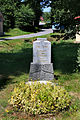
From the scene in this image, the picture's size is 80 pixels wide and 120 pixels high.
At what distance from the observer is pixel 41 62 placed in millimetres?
7602

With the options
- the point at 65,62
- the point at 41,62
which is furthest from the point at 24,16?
the point at 41,62

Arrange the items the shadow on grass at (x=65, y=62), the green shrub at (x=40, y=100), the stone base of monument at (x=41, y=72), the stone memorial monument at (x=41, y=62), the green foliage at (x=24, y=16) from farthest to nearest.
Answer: the green foliage at (x=24, y=16)
the shadow on grass at (x=65, y=62)
the stone base of monument at (x=41, y=72)
the stone memorial monument at (x=41, y=62)
the green shrub at (x=40, y=100)

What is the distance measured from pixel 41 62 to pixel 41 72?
426 mm

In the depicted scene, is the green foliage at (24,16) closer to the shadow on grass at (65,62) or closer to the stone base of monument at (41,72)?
the shadow on grass at (65,62)

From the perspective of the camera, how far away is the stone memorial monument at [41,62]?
24.2 feet

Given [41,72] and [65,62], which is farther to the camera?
[65,62]

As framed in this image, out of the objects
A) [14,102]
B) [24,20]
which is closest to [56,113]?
[14,102]

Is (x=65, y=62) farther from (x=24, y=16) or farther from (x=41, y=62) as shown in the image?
(x=24, y=16)

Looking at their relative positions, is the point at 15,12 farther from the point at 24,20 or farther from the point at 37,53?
the point at 37,53

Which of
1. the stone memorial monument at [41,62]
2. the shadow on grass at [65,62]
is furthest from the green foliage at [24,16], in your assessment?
the stone memorial monument at [41,62]

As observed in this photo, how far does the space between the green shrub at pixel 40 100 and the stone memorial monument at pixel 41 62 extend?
241 cm

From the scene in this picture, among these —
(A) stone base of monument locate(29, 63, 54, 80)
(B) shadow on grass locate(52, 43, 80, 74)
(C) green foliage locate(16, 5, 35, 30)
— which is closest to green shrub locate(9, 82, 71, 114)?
(A) stone base of monument locate(29, 63, 54, 80)

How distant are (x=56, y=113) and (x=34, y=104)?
25.9 inches

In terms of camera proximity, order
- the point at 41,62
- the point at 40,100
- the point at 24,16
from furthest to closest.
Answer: the point at 24,16
the point at 41,62
the point at 40,100
